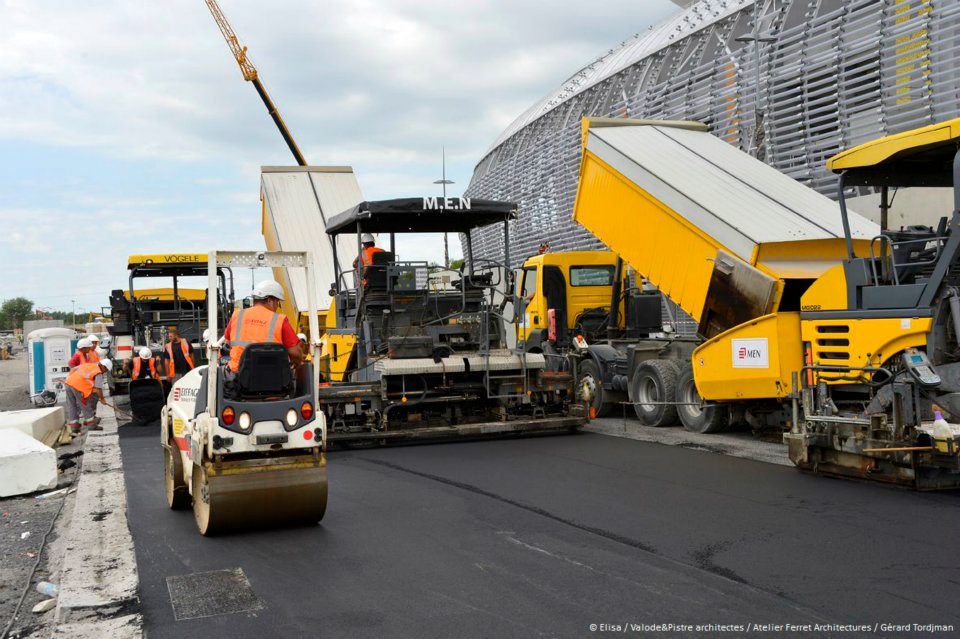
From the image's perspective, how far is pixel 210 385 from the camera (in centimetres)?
576

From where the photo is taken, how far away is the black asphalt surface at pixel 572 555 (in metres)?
4.31

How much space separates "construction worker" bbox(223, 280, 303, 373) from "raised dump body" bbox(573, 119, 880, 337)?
5325 mm

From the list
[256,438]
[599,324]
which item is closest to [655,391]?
[599,324]

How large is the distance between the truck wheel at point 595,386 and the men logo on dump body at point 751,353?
137 inches

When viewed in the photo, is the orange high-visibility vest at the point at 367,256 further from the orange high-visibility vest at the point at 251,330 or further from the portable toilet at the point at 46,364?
the portable toilet at the point at 46,364

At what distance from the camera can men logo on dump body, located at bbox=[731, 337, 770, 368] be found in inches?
369

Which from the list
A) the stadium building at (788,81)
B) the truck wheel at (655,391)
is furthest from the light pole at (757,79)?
the truck wheel at (655,391)

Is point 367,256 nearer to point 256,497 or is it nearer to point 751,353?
point 751,353

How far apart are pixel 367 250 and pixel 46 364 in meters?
11.4

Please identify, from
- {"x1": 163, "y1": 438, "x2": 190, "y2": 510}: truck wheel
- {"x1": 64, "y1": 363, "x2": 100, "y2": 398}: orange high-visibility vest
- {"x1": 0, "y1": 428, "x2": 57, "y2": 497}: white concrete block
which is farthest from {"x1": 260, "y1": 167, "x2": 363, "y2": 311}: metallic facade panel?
{"x1": 163, "y1": 438, "x2": 190, "y2": 510}: truck wheel

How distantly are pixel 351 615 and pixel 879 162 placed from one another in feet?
18.6

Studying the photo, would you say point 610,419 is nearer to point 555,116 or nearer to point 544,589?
point 544,589

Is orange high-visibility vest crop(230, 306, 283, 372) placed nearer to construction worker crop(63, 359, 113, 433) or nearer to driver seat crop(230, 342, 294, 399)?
driver seat crop(230, 342, 294, 399)

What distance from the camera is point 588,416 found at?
37.1ft
